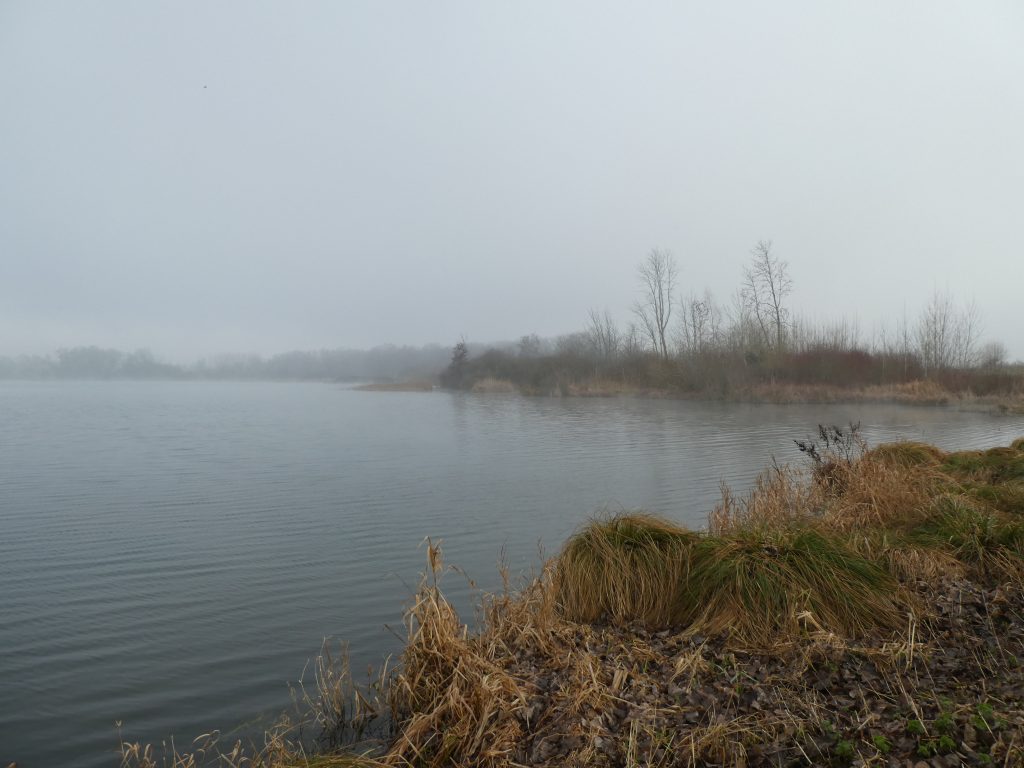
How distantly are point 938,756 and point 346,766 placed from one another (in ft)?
8.97

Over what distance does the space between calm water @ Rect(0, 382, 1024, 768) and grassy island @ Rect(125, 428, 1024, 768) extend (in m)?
0.99

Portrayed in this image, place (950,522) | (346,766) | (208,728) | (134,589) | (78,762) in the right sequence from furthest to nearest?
(134,589), (950,522), (208,728), (78,762), (346,766)

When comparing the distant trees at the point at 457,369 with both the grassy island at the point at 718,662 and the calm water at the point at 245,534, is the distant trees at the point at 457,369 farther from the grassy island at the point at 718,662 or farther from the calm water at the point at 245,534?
the grassy island at the point at 718,662

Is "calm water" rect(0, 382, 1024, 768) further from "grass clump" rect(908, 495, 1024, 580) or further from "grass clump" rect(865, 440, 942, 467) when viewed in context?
"grass clump" rect(908, 495, 1024, 580)

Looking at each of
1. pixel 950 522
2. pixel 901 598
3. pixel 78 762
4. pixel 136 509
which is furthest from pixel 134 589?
pixel 950 522

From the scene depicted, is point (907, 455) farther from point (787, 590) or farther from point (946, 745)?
point (946, 745)

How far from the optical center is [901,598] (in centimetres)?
477

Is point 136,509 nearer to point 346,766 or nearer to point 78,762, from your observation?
point 78,762

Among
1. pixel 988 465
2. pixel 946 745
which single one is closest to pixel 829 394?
pixel 988 465

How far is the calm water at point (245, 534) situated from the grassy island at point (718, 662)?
0.99 metres

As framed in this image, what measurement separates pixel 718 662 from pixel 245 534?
749 cm

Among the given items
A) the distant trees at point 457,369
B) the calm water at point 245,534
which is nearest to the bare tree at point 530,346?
the distant trees at point 457,369

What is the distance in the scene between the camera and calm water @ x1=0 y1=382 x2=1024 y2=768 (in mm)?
4918

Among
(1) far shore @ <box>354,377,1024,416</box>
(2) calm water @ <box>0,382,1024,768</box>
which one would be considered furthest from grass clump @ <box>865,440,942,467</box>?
(1) far shore @ <box>354,377,1024,416</box>
